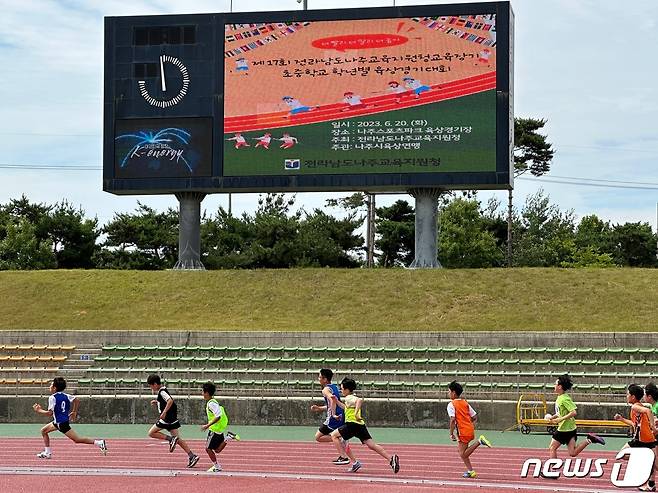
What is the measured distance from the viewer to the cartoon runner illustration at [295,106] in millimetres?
37250

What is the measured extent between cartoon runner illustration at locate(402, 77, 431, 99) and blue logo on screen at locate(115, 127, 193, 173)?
809 centimetres

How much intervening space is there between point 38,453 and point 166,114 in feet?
70.9

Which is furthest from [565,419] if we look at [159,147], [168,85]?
[168,85]

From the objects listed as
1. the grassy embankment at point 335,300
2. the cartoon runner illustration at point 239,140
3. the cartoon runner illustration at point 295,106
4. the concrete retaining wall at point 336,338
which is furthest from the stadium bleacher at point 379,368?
the cartoon runner illustration at point 295,106

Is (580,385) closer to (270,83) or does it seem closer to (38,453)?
(38,453)

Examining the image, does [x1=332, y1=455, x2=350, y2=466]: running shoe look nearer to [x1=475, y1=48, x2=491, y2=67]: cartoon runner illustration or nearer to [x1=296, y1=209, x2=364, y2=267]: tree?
[x1=475, y1=48, x2=491, y2=67]: cartoon runner illustration

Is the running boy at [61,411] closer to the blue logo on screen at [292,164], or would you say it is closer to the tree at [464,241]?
the blue logo on screen at [292,164]

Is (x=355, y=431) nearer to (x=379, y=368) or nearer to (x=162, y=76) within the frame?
(x=379, y=368)

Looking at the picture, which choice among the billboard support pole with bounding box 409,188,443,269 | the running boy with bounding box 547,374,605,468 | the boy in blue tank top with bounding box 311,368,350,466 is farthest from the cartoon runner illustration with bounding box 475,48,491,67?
the running boy with bounding box 547,374,605,468

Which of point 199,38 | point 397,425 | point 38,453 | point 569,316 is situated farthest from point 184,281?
point 38,453

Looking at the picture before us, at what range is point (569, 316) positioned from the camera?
110 ft

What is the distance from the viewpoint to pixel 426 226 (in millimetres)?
38562

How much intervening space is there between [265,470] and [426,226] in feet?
76.4

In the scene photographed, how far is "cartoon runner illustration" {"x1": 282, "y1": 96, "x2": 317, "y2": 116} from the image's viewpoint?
122ft
